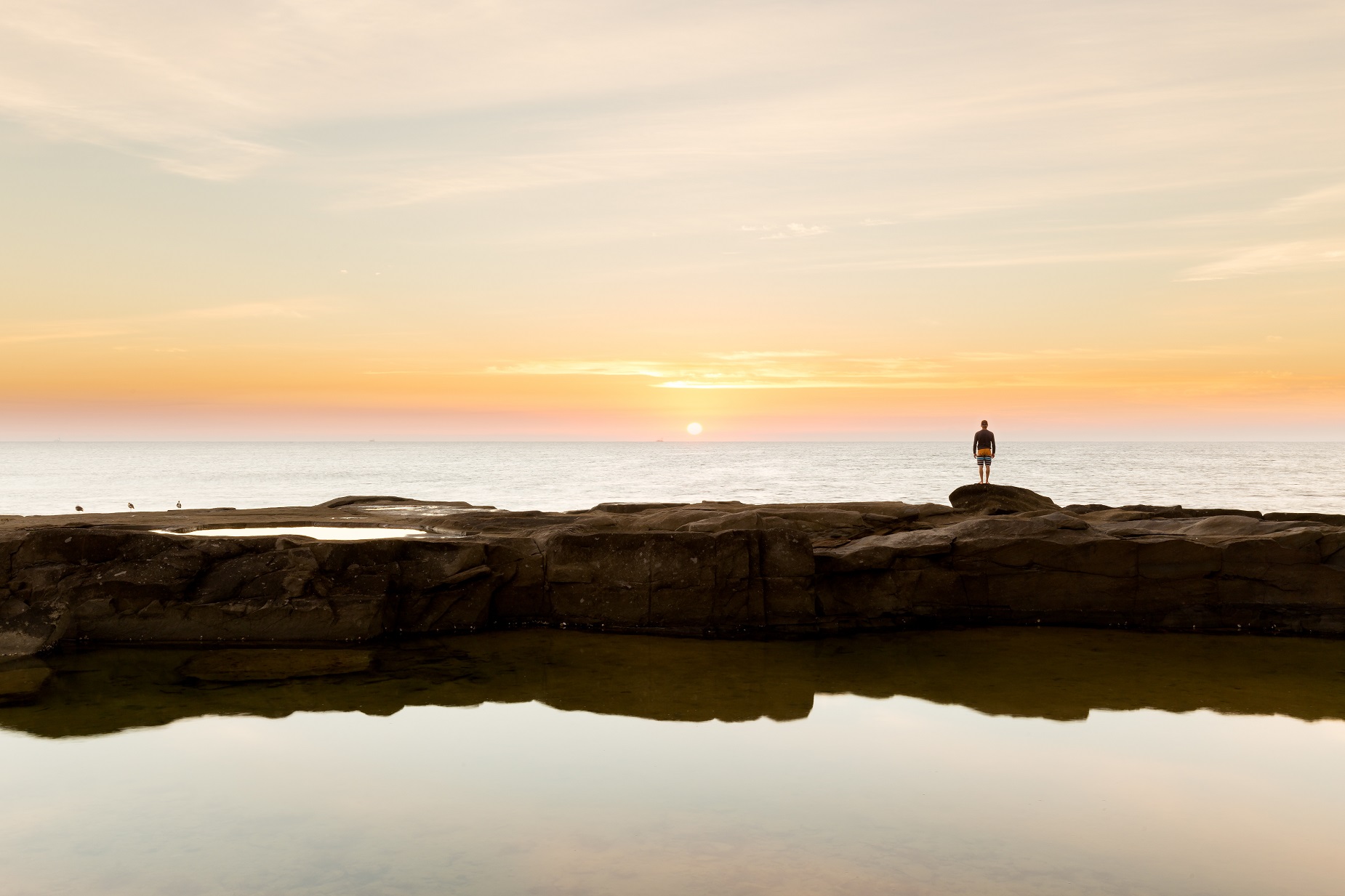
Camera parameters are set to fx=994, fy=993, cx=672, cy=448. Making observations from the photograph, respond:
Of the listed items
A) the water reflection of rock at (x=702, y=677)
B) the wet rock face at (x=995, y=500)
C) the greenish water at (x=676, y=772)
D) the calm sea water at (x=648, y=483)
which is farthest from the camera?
the calm sea water at (x=648, y=483)

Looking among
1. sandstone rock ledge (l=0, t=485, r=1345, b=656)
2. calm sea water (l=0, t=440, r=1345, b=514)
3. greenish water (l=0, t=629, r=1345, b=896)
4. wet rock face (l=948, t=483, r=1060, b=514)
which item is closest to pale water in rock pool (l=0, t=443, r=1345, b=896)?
greenish water (l=0, t=629, r=1345, b=896)

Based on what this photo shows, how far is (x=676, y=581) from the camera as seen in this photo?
13109 millimetres

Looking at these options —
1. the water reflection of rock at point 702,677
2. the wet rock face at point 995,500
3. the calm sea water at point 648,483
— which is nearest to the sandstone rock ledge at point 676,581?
the water reflection of rock at point 702,677

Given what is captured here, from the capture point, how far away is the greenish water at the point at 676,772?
6.02m

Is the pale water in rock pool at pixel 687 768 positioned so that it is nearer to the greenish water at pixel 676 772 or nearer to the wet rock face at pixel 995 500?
the greenish water at pixel 676 772

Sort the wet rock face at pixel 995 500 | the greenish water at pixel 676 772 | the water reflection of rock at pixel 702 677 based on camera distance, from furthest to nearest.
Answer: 1. the wet rock face at pixel 995 500
2. the water reflection of rock at pixel 702 677
3. the greenish water at pixel 676 772

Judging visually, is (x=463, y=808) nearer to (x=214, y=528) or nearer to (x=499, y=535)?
(x=499, y=535)

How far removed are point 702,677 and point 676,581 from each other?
228 centimetres

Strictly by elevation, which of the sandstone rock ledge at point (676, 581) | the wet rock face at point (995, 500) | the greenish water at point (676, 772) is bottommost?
the greenish water at point (676, 772)

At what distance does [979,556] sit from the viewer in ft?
45.2

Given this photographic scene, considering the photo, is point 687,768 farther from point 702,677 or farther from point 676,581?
point 676,581

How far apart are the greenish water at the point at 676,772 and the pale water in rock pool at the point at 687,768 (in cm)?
3

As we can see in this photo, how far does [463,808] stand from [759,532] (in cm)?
699

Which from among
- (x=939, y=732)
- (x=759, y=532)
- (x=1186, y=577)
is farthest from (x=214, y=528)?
(x=1186, y=577)
